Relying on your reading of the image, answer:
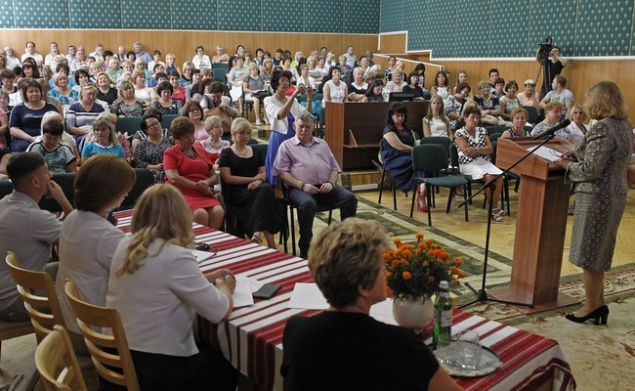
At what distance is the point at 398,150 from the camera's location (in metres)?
6.87

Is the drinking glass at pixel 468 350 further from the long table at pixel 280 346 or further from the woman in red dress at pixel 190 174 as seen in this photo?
the woman in red dress at pixel 190 174

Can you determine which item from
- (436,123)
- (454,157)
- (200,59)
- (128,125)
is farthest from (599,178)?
(200,59)

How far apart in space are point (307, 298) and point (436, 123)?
561cm

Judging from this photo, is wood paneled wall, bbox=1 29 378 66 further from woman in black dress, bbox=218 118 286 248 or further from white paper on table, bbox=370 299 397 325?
white paper on table, bbox=370 299 397 325

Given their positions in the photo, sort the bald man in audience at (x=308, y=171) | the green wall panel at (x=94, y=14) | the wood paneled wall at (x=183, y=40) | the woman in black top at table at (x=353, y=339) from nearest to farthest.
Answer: the woman in black top at table at (x=353, y=339) < the bald man in audience at (x=308, y=171) < the wood paneled wall at (x=183, y=40) < the green wall panel at (x=94, y=14)

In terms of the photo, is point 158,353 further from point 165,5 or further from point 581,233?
point 165,5

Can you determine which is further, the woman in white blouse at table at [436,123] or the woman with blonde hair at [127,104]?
the woman in white blouse at table at [436,123]

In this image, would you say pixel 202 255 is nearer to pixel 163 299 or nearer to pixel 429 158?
pixel 163 299

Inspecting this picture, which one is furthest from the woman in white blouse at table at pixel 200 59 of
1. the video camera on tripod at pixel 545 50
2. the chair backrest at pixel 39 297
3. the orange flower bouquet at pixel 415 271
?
the orange flower bouquet at pixel 415 271

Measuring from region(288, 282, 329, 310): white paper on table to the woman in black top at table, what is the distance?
612 millimetres

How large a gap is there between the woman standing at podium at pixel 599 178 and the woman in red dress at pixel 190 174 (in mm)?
2601

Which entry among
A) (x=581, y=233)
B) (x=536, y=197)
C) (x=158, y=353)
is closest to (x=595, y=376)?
(x=581, y=233)

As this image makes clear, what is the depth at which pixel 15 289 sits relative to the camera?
9.18ft

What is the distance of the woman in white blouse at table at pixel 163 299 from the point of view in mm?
2094
